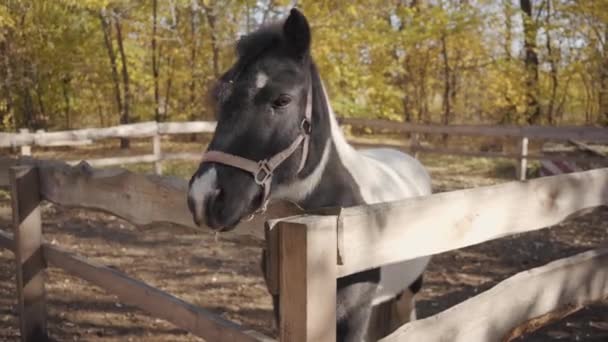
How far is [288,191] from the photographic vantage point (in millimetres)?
2207

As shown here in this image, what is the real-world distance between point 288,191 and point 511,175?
9646mm

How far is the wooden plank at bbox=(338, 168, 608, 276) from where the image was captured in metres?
1.45

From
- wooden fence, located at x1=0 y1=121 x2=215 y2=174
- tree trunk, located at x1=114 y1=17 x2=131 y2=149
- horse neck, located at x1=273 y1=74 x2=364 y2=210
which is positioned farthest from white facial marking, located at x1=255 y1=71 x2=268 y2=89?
tree trunk, located at x1=114 y1=17 x2=131 y2=149

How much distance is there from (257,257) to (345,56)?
24.1 feet

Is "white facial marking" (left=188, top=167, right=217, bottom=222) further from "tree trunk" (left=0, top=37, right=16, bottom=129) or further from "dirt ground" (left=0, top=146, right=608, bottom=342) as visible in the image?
"tree trunk" (left=0, top=37, right=16, bottom=129)

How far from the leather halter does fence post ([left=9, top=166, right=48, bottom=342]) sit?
5.26 ft

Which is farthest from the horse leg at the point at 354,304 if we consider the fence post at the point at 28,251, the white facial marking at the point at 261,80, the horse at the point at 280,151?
the fence post at the point at 28,251

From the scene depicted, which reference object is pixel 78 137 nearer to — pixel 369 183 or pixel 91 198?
pixel 91 198

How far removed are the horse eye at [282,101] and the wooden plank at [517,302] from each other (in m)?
1.01

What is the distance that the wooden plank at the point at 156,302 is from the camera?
1.94 meters

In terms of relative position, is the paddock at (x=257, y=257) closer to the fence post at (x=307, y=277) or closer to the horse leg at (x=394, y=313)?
the fence post at (x=307, y=277)

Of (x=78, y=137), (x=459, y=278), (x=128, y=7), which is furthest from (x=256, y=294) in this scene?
(x=128, y=7)

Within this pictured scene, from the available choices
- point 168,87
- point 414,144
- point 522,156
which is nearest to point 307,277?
point 522,156

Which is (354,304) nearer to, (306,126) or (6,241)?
(306,126)
